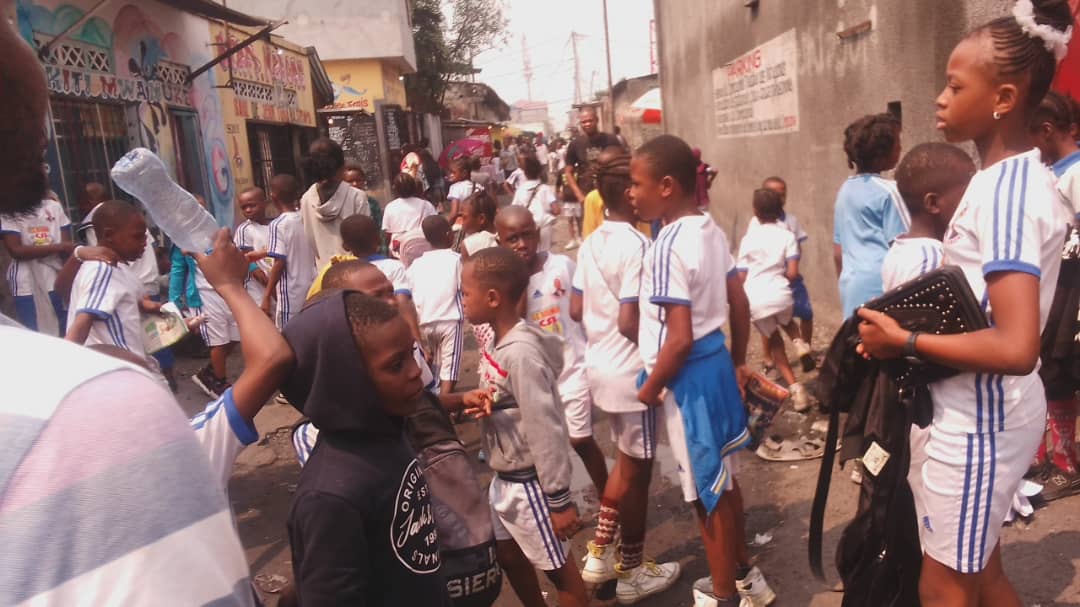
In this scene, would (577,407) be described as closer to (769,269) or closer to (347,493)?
(347,493)

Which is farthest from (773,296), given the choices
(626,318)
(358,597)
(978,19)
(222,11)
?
(222,11)

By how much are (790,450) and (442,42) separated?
3142cm

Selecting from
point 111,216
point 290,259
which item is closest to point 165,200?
point 111,216

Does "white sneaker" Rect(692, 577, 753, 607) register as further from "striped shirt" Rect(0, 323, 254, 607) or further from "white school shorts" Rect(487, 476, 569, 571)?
"striped shirt" Rect(0, 323, 254, 607)

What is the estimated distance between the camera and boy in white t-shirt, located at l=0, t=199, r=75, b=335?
593 cm

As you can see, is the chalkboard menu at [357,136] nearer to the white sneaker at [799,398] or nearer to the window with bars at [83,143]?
the window with bars at [83,143]

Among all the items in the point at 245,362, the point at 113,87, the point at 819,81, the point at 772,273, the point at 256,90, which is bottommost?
the point at 772,273

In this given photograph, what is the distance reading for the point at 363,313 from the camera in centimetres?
183

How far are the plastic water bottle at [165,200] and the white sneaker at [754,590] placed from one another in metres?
2.35

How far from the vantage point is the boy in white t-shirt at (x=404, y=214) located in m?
7.24

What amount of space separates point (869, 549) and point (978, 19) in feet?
12.0

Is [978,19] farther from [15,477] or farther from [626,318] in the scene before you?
[15,477]

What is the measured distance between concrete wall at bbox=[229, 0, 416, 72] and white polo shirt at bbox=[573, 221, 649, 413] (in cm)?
2280

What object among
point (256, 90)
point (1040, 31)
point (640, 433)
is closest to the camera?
point (1040, 31)
